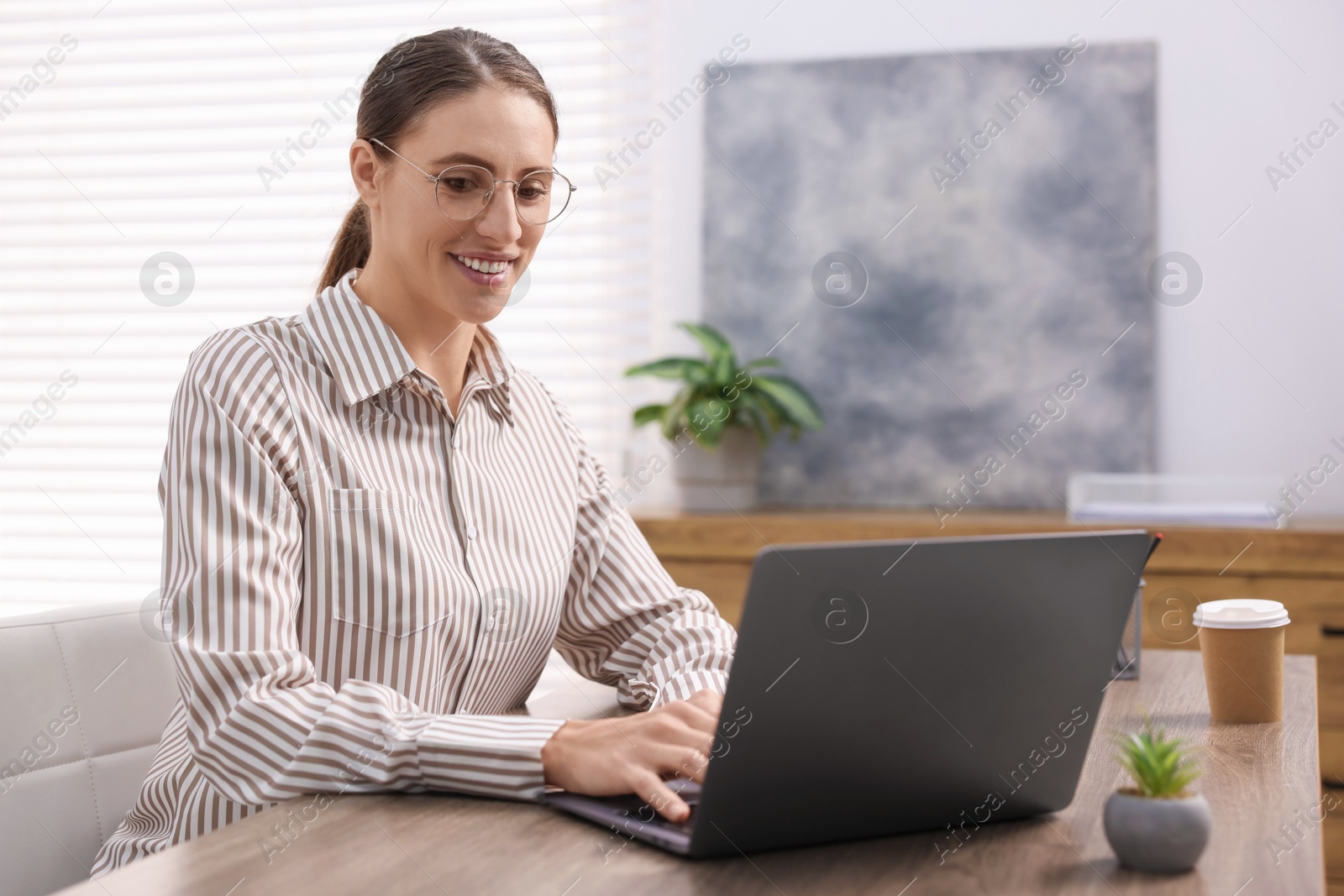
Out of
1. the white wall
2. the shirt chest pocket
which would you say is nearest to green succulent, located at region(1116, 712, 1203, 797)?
the shirt chest pocket

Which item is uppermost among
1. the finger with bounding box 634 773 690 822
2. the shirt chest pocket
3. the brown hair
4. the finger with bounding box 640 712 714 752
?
the brown hair

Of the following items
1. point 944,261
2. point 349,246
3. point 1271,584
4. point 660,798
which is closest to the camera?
point 660,798

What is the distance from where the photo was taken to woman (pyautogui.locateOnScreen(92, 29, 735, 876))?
0.91m

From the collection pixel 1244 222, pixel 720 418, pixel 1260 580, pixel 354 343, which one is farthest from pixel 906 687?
pixel 1244 222

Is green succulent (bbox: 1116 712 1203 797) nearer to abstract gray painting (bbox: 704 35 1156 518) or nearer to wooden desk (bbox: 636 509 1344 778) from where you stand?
wooden desk (bbox: 636 509 1344 778)

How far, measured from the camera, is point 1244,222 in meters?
2.77

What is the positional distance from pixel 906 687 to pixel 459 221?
783 millimetres

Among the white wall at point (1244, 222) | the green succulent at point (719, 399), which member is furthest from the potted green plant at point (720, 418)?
the white wall at point (1244, 222)

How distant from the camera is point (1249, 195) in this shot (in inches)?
109

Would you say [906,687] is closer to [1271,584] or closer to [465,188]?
[465,188]

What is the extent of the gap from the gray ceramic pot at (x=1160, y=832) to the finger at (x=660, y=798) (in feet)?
0.92

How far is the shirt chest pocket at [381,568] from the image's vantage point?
113 cm

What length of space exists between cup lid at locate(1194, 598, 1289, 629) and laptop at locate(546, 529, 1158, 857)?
0.44m

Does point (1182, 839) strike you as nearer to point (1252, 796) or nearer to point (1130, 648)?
point (1252, 796)
